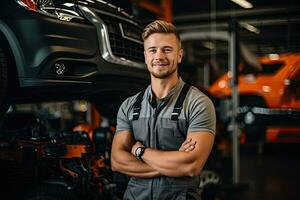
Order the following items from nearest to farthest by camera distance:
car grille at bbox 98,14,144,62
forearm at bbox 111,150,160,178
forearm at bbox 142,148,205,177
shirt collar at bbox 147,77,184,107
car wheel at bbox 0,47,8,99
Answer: forearm at bbox 142,148,205,177, forearm at bbox 111,150,160,178, shirt collar at bbox 147,77,184,107, car wheel at bbox 0,47,8,99, car grille at bbox 98,14,144,62

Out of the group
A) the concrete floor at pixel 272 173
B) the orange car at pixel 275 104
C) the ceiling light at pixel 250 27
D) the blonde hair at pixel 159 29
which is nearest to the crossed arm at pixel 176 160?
the blonde hair at pixel 159 29

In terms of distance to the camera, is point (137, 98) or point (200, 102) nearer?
point (200, 102)

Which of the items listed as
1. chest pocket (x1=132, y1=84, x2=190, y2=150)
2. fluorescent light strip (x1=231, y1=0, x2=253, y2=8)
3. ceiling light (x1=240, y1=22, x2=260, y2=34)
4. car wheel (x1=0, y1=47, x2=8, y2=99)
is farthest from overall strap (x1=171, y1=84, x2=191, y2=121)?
fluorescent light strip (x1=231, y1=0, x2=253, y2=8)

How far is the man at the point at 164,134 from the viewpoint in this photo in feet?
6.86

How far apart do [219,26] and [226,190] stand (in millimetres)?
2604

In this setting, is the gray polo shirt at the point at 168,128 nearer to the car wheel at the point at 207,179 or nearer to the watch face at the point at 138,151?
the watch face at the point at 138,151

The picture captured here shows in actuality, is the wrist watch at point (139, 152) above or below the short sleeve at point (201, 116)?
below

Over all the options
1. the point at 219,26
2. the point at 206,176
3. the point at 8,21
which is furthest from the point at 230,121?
the point at 8,21

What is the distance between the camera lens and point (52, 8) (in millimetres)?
2730

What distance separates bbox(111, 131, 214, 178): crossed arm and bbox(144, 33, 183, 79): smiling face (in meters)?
0.36

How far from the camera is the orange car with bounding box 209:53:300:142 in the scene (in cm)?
358

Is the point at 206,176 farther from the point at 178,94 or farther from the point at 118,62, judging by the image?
the point at 178,94

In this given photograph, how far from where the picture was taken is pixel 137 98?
2373mm

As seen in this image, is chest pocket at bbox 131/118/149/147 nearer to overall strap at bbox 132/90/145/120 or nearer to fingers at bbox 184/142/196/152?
overall strap at bbox 132/90/145/120
